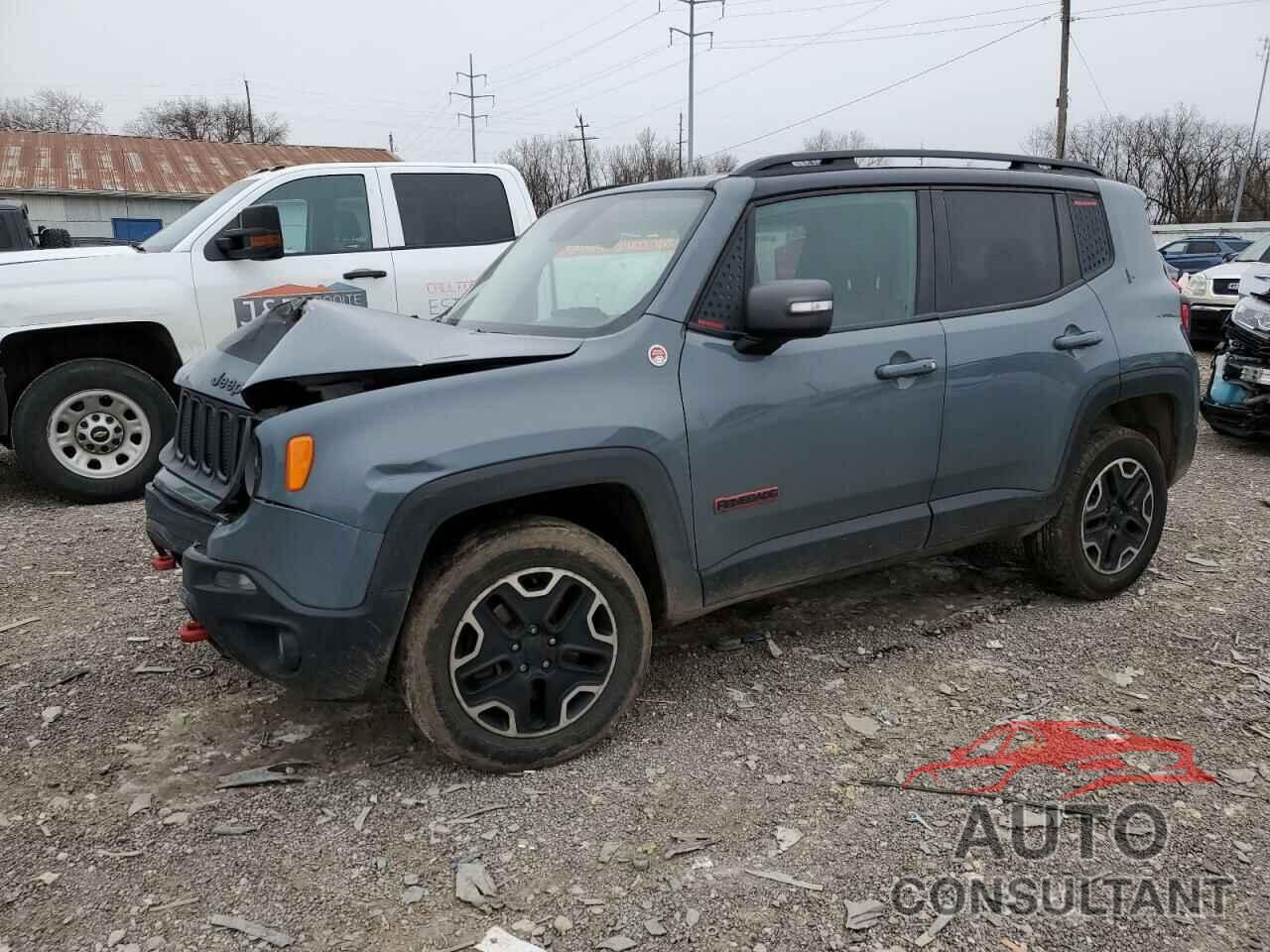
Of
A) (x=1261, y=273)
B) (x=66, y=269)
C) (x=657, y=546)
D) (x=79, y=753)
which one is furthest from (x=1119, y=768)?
(x=1261, y=273)

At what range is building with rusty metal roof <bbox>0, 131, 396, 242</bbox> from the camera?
108 feet

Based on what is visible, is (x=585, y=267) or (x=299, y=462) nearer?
(x=299, y=462)

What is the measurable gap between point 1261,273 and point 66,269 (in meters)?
8.86

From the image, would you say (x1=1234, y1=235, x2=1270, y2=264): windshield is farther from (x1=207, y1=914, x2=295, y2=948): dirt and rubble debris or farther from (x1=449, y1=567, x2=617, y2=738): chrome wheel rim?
(x1=207, y1=914, x2=295, y2=948): dirt and rubble debris

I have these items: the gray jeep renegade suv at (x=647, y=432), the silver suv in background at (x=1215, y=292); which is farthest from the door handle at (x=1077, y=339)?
the silver suv in background at (x=1215, y=292)

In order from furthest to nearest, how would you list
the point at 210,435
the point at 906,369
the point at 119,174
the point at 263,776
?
the point at 119,174 < the point at 906,369 < the point at 210,435 < the point at 263,776

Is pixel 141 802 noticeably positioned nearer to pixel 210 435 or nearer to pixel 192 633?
pixel 192 633

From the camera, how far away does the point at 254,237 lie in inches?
234

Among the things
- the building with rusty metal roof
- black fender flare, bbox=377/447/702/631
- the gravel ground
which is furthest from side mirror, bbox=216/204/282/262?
the building with rusty metal roof

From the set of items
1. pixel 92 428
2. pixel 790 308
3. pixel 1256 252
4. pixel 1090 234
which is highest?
pixel 1256 252

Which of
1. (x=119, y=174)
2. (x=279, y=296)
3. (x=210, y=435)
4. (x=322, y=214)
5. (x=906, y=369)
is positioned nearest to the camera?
(x=210, y=435)

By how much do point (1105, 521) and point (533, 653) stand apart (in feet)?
9.03

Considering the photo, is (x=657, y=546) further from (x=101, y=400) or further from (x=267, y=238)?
(x=101, y=400)

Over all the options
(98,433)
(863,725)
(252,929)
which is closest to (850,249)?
(863,725)
